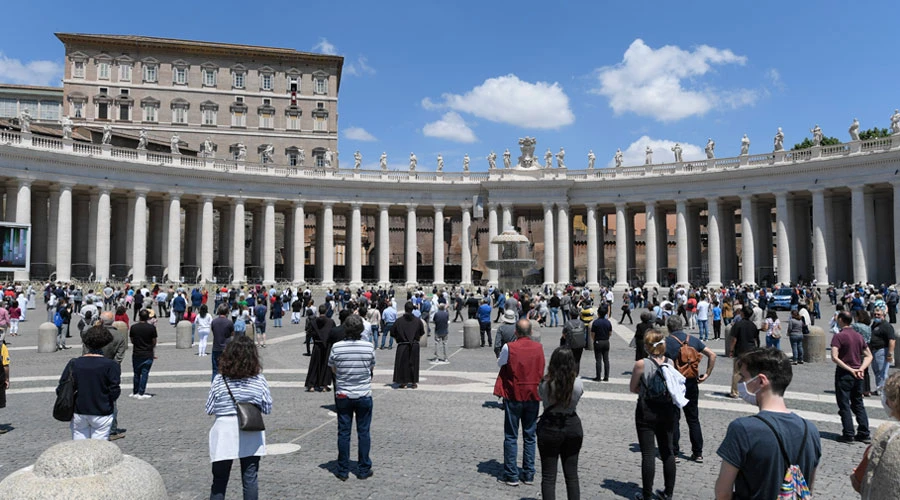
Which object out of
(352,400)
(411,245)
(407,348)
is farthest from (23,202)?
(352,400)

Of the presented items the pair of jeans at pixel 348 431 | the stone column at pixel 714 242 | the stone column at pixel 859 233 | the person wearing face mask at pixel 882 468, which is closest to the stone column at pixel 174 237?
the stone column at pixel 714 242

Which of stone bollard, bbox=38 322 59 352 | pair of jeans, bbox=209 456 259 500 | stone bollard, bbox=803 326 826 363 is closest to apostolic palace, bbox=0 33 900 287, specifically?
stone bollard, bbox=38 322 59 352

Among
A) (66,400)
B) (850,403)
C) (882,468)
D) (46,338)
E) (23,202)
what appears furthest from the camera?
(23,202)

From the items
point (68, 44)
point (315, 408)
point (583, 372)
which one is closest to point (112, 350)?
point (315, 408)

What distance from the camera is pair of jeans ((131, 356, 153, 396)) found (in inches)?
495

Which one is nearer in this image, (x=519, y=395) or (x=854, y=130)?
(x=519, y=395)

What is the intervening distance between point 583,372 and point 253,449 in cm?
1183

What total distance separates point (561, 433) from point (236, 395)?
3.14 meters

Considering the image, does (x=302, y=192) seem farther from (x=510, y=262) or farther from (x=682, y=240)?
(x=682, y=240)

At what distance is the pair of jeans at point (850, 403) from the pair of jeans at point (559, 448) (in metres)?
5.61

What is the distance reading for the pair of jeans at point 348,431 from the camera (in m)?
8.08

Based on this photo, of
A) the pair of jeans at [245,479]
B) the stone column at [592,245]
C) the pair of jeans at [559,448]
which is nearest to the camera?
the pair of jeans at [245,479]

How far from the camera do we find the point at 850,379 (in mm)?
10016

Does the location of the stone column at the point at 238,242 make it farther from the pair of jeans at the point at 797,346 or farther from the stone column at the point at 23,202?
the pair of jeans at the point at 797,346
